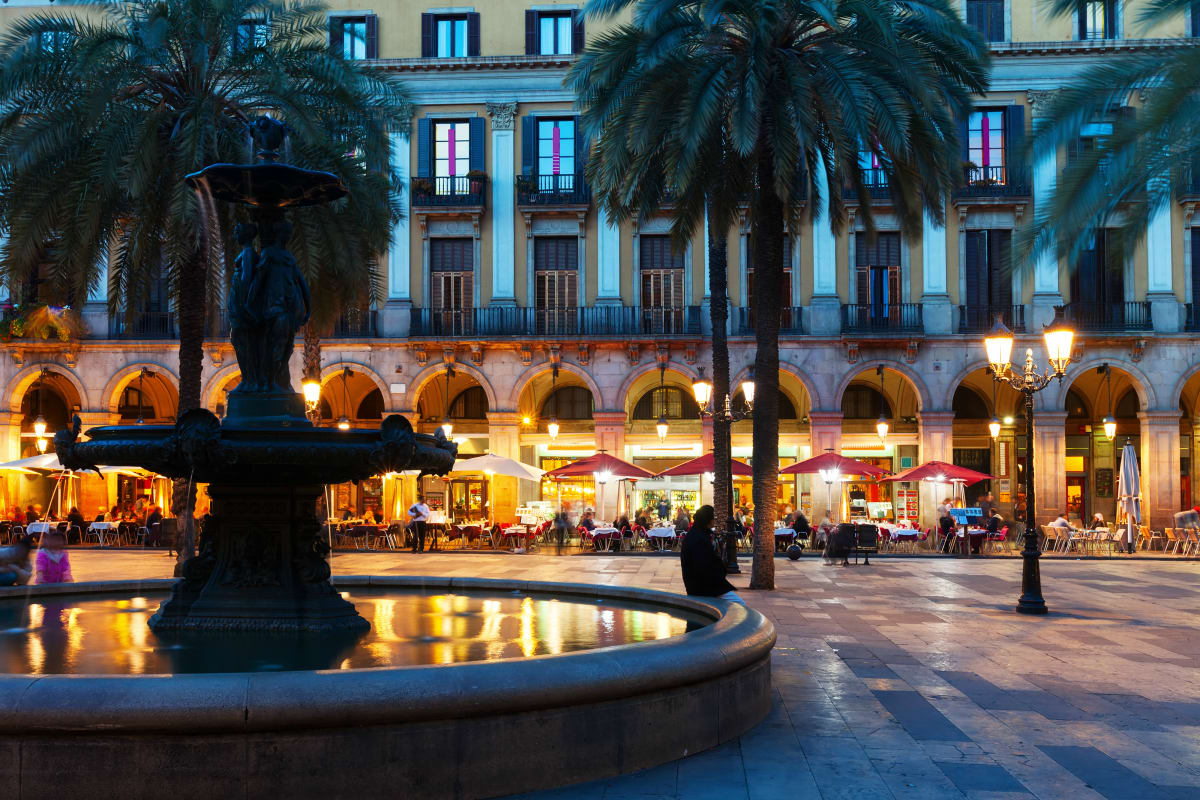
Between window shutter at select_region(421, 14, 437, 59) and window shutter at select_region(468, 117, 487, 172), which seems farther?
window shutter at select_region(421, 14, 437, 59)

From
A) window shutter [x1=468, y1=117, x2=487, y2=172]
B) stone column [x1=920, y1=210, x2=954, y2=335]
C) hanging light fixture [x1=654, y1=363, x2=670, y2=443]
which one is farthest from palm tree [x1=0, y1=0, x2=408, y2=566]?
stone column [x1=920, y1=210, x2=954, y2=335]

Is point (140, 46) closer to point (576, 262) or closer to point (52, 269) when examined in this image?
point (52, 269)

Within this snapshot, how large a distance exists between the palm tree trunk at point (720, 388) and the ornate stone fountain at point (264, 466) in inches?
Answer: 518

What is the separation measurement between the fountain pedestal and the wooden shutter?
29.6 meters

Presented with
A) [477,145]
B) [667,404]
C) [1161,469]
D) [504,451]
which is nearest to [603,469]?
[504,451]

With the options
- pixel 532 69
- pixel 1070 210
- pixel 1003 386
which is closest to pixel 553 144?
pixel 532 69

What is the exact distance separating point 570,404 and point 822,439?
8084 millimetres

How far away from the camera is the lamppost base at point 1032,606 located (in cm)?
1547

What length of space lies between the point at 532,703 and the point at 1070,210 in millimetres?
8034

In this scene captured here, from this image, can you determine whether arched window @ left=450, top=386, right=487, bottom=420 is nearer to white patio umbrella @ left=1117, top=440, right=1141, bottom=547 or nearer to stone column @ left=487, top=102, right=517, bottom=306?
stone column @ left=487, top=102, right=517, bottom=306

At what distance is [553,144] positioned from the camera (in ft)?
118

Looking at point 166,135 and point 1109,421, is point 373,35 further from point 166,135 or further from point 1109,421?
point 1109,421

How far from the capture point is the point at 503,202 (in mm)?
35750

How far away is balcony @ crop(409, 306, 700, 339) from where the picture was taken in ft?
115
